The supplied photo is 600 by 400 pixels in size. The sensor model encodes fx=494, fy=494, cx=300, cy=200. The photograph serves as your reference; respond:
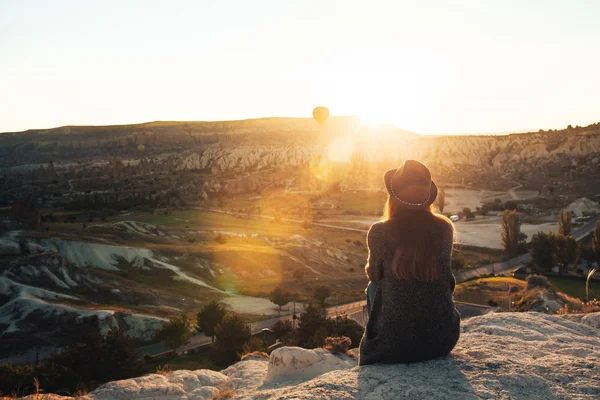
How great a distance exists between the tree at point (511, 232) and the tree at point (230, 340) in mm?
45750

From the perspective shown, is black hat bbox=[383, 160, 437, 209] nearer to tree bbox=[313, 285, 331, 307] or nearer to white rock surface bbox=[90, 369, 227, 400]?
white rock surface bbox=[90, 369, 227, 400]

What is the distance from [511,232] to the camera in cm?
6400

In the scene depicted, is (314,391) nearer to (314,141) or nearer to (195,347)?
(195,347)

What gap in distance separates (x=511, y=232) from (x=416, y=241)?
64.7 meters

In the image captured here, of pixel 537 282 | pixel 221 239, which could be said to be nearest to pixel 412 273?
pixel 537 282

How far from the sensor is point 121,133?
610 feet

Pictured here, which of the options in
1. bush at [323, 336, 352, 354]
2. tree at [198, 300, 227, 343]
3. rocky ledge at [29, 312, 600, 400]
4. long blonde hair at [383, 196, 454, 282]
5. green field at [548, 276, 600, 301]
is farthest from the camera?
green field at [548, 276, 600, 301]

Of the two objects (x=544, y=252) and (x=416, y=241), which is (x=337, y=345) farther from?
(x=544, y=252)

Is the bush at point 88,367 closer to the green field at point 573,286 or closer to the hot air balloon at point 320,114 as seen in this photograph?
the green field at point 573,286

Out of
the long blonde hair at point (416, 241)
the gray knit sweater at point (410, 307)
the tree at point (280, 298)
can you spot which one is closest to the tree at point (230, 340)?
the tree at point (280, 298)

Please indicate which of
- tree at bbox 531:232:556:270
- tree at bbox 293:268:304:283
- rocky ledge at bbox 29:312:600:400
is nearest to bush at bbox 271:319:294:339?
tree at bbox 293:268:304:283

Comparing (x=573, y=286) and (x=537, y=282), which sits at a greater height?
(x=537, y=282)

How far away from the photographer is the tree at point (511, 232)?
208ft

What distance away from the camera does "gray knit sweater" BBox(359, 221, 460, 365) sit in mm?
5086
